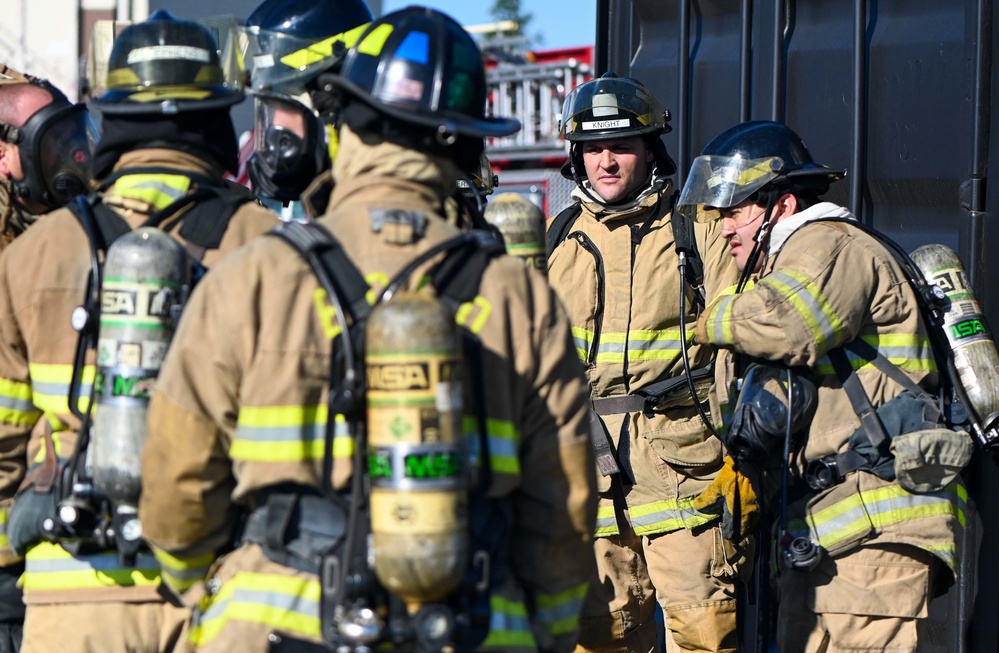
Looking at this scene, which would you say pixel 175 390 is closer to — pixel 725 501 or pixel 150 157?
pixel 150 157

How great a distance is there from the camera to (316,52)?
3.69 meters

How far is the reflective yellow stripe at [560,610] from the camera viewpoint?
2516mm

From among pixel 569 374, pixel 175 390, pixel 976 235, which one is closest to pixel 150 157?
pixel 175 390

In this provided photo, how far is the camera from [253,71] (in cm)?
371

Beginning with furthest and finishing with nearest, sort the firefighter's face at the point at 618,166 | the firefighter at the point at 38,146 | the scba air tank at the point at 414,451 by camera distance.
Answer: the firefighter's face at the point at 618,166 → the firefighter at the point at 38,146 → the scba air tank at the point at 414,451

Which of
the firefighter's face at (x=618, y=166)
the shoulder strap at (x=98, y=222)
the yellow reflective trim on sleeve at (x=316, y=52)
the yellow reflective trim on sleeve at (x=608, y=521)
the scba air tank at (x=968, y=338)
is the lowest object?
the yellow reflective trim on sleeve at (x=608, y=521)

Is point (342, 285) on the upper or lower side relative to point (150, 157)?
lower

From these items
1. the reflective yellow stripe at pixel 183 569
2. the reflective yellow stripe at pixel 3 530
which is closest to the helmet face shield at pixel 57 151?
the reflective yellow stripe at pixel 3 530

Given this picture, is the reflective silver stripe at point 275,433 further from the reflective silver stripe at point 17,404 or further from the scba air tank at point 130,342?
the reflective silver stripe at point 17,404

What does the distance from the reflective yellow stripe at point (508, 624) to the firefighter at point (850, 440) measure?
1.59 metres

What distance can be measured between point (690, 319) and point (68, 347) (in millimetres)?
2601

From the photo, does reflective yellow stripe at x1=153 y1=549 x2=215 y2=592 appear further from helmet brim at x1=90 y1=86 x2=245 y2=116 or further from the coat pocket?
the coat pocket

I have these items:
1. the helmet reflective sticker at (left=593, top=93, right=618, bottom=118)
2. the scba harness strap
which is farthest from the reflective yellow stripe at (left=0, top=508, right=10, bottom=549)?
the helmet reflective sticker at (left=593, top=93, right=618, bottom=118)

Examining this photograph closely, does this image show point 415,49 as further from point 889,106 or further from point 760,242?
point 889,106
